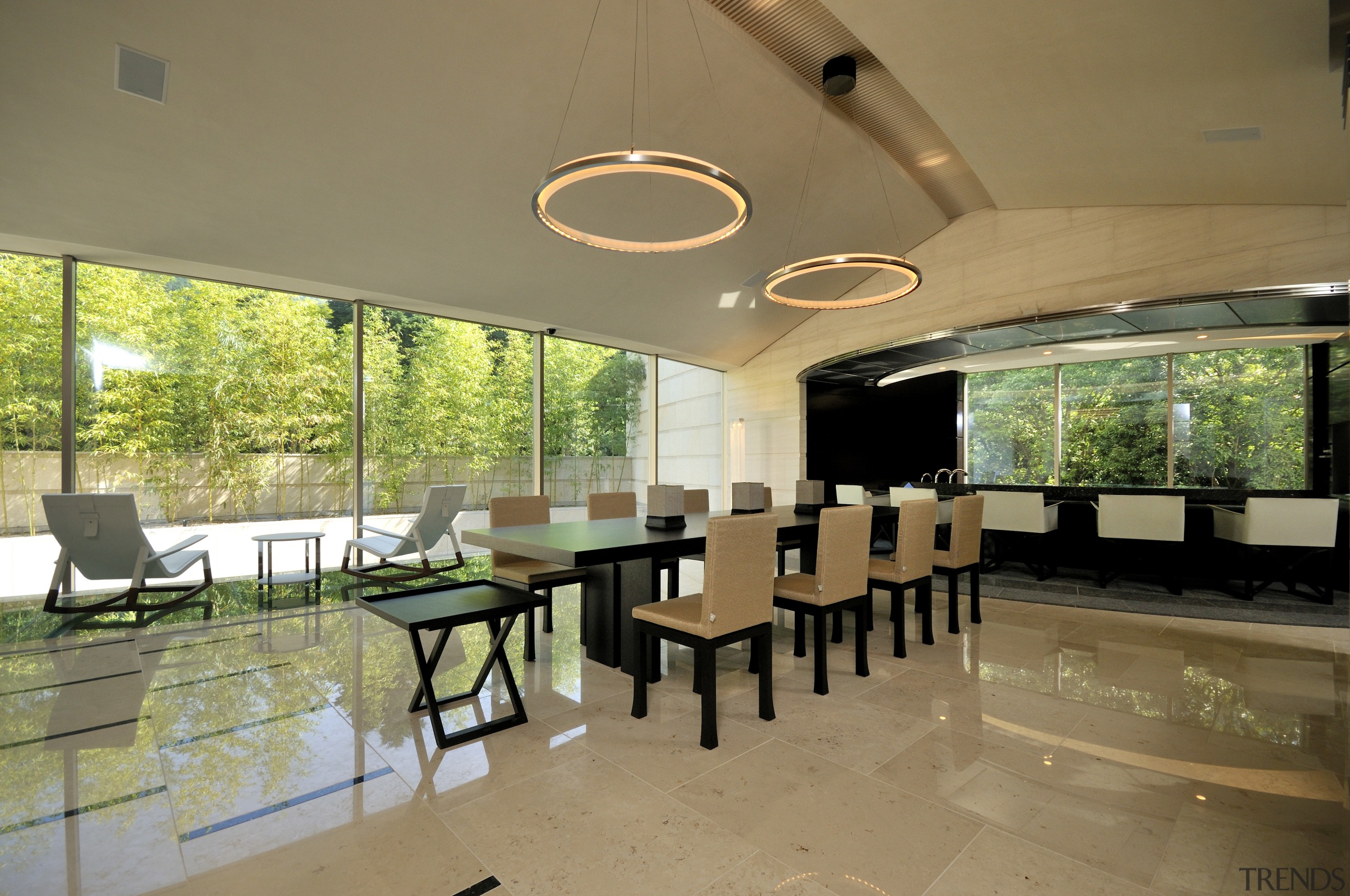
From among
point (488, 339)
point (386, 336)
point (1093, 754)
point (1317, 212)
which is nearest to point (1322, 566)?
point (1317, 212)

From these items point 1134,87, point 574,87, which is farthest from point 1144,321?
point 574,87

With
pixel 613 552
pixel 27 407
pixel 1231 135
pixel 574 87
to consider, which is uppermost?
pixel 574 87

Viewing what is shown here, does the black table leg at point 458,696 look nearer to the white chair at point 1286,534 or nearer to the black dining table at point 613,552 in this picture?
the black dining table at point 613,552

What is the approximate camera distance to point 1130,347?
23.8 feet

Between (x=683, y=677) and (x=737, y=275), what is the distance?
559cm

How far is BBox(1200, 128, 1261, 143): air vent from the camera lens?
4.10m

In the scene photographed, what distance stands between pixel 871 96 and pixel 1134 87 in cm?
197

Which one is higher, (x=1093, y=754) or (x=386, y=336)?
(x=386, y=336)

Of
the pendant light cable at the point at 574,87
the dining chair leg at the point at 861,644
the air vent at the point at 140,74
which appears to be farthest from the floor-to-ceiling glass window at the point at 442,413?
the dining chair leg at the point at 861,644

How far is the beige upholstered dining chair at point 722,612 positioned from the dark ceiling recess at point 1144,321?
13.8 feet

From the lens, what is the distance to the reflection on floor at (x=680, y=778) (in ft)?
5.92

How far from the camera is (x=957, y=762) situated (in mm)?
2434

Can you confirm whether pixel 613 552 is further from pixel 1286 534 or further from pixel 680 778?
pixel 1286 534

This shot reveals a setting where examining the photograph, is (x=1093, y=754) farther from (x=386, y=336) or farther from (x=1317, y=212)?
(x=386, y=336)
